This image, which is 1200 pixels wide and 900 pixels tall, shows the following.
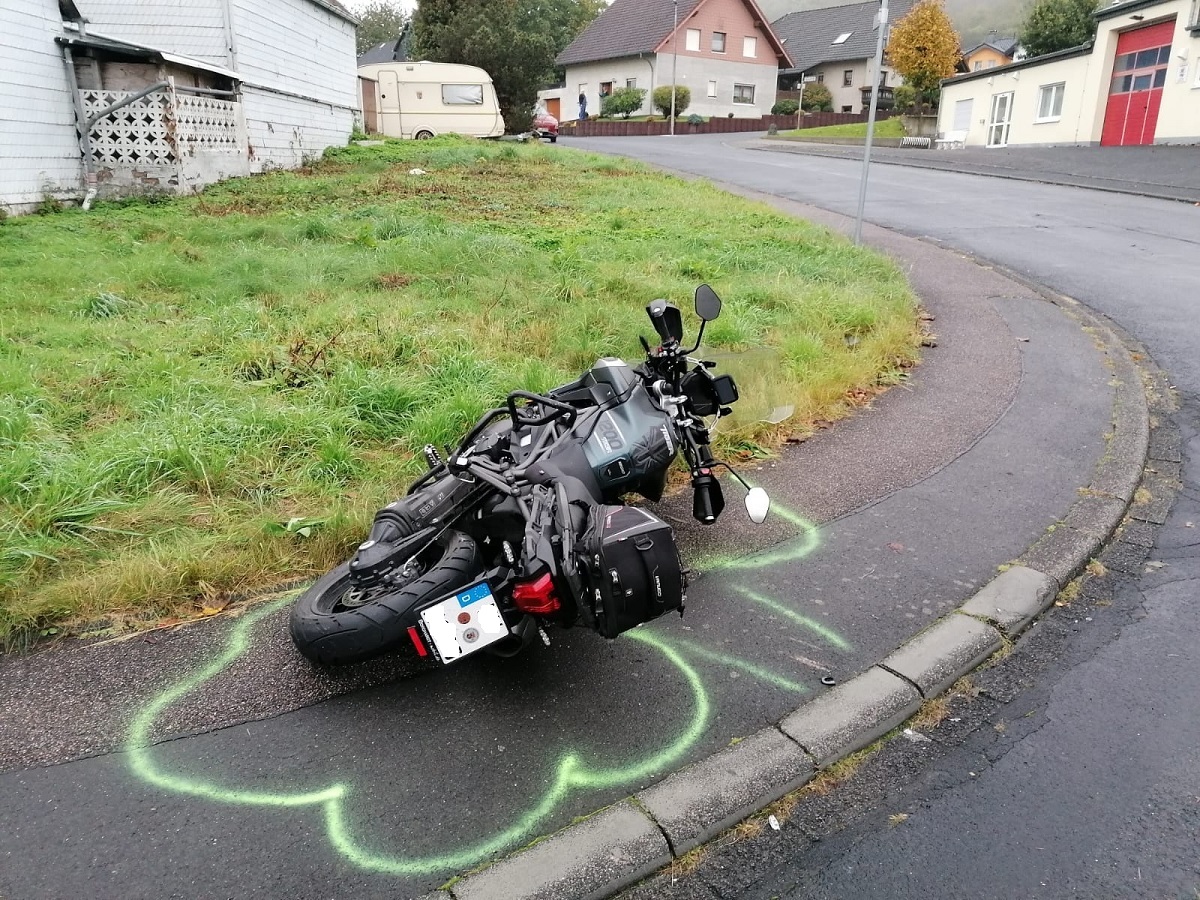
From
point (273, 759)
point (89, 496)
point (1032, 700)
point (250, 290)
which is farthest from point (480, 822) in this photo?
point (250, 290)

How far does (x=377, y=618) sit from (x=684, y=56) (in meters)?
53.2

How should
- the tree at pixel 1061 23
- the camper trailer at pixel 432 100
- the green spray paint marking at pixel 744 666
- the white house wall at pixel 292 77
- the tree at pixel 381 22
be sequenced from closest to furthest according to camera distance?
the green spray paint marking at pixel 744 666 → the white house wall at pixel 292 77 → the camper trailer at pixel 432 100 → the tree at pixel 1061 23 → the tree at pixel 381 22

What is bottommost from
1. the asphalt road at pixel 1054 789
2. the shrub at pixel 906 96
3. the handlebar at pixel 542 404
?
the asphalt road at pixel 1054 789

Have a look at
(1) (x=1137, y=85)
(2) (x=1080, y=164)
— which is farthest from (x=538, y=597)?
(1) (x=1137, y=85)

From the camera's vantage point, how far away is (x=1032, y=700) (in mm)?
3031

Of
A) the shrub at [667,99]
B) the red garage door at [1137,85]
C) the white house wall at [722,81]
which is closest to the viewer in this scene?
the red garage door at [1137,85]

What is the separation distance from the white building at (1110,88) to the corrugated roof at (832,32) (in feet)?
77.5

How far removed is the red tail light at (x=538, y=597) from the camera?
2.55 meters

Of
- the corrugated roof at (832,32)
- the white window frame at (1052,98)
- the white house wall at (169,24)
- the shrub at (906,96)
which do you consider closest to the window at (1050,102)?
the white window frame at (1052,98)

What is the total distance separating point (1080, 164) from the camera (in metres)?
23.3

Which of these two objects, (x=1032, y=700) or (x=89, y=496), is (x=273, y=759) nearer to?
(x=89, y=496)

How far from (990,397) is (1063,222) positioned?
32.5ft

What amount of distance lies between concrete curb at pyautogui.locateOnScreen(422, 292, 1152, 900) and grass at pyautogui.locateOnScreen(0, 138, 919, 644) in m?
1.85

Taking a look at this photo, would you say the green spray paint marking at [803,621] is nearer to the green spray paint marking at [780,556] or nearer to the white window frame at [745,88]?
the green spray paint marking at [780,556]
